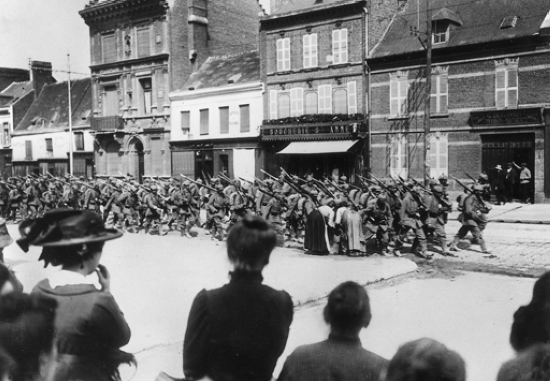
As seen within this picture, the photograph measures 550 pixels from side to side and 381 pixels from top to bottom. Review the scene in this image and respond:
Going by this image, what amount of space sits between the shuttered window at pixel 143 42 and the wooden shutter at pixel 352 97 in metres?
14.0

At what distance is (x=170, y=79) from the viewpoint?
34.2 metres

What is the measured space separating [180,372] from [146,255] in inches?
311

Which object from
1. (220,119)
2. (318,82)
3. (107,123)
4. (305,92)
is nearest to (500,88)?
(318,82)

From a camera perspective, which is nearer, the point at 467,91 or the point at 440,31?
the point at 467,91

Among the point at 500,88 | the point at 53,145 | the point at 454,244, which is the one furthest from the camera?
the point at 53,145

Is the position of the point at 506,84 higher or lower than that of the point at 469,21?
lower

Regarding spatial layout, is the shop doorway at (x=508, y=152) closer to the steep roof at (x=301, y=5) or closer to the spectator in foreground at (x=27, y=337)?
the steep roof at (x=301, y=5)

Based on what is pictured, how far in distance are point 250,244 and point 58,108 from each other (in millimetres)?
41377

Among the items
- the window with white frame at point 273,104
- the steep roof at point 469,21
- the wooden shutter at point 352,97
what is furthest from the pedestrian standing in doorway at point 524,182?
the window with white frame at point 273,104

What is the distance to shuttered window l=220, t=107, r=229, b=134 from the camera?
106ft

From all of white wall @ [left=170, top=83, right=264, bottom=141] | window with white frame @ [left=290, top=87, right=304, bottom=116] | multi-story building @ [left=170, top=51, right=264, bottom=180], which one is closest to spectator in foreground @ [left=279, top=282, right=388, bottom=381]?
window with white frame @ [left=290, top=87, right=304, bottom=116]

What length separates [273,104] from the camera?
99.7 ft

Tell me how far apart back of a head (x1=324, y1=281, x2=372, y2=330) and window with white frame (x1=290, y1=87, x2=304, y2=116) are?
27.0 metres

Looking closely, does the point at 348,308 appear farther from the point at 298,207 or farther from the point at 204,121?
the point at 204,121
